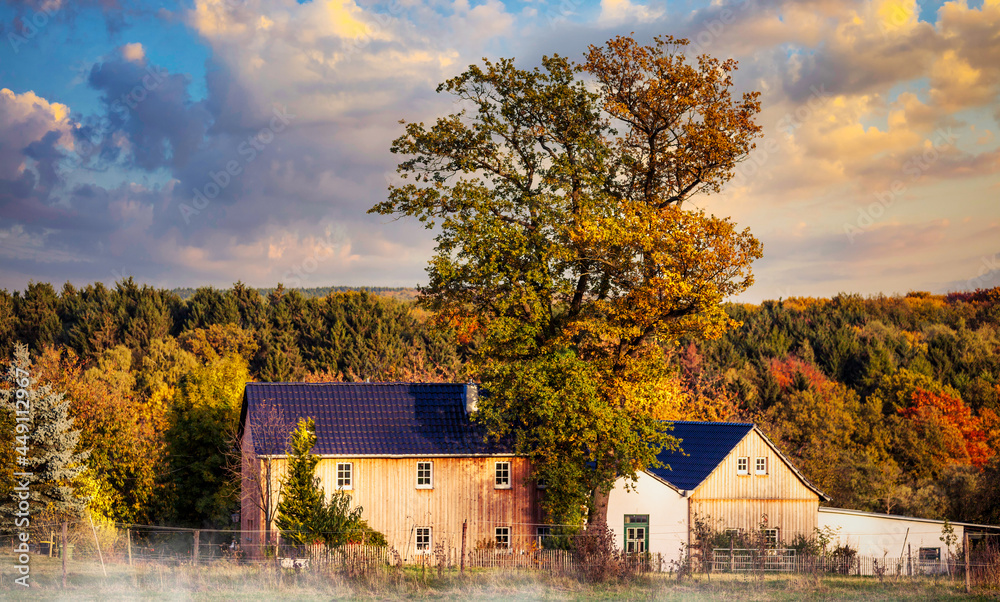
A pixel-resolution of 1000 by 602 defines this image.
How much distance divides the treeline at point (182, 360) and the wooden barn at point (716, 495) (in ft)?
57.6

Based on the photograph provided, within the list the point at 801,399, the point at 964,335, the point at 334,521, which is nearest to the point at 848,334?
the point at 964,335

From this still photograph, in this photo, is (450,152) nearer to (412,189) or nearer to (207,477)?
(412,189)

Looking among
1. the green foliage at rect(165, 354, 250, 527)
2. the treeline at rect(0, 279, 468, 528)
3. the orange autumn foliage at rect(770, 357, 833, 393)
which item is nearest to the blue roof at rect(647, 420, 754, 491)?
the treeline at rect(0, 279, 468, 528)

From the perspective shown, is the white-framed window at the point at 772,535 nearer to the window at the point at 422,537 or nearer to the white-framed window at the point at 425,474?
the window at the point at 422,537

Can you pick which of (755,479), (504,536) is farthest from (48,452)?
(755,479)

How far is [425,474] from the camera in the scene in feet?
111

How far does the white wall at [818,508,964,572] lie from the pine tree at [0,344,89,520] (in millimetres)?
28525

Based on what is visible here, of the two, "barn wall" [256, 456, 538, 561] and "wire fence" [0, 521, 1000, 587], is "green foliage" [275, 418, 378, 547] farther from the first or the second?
"barn wall" [256, 456, 538, 561]

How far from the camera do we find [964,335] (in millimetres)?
83562

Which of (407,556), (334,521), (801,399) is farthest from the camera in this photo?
(801,399)

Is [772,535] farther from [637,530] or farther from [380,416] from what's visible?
[380,416]

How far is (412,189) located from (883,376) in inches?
2188

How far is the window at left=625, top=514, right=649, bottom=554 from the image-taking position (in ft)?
116
